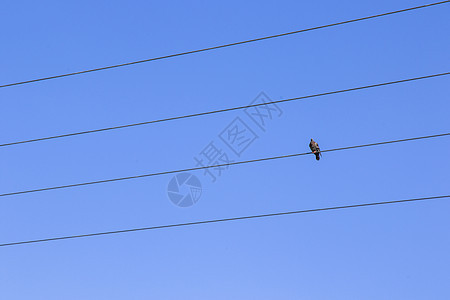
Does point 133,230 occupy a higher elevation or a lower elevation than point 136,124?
lower

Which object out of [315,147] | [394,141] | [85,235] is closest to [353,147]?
[394,141]

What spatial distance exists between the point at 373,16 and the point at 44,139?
8754mm

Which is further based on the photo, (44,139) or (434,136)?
(44,139)

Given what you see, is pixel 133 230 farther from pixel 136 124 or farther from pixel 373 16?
pixel 373 16

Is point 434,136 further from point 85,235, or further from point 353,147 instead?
point 85,235

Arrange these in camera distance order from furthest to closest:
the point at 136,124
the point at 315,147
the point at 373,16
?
the point at 315,147, the point at 136,124, the point at 373,16

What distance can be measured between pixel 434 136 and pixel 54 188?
9557 millimetres

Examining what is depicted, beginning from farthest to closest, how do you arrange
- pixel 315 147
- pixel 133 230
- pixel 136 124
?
pixel 315 147 → pixel 133 230 → pixel 136 124

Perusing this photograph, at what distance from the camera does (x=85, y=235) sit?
19.4 metres

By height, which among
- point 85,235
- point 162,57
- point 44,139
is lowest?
point 85,235

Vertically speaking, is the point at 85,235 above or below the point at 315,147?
below

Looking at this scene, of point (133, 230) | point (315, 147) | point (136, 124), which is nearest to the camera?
point (136, 124)

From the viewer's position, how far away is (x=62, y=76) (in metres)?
18.5

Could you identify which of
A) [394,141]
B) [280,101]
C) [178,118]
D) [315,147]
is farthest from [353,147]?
[315,147]
